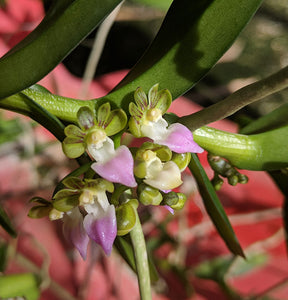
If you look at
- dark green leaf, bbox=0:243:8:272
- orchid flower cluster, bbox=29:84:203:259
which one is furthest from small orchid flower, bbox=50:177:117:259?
dark green leaf, bbox=0:243:8:272

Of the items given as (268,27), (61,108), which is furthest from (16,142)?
(268,27)

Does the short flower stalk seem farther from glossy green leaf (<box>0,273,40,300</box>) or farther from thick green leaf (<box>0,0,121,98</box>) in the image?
glossy green leaf (<box>0,273,40,300</box>)

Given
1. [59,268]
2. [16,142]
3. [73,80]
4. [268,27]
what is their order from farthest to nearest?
[268,27] < [73,80] < [16,142] < [59,268]

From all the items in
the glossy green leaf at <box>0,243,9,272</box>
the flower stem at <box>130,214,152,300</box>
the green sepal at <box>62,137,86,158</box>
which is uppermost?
the glossy green leaf at <box>0,243,9,272</box>

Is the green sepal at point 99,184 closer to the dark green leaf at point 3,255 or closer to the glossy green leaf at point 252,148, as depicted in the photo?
the glossy green leaf at point 252,148

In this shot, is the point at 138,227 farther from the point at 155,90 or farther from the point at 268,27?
the point at 268,27

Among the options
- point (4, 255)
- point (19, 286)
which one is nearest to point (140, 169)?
point (19, 286)

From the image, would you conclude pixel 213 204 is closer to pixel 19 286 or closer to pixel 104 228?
pixel 104 228
